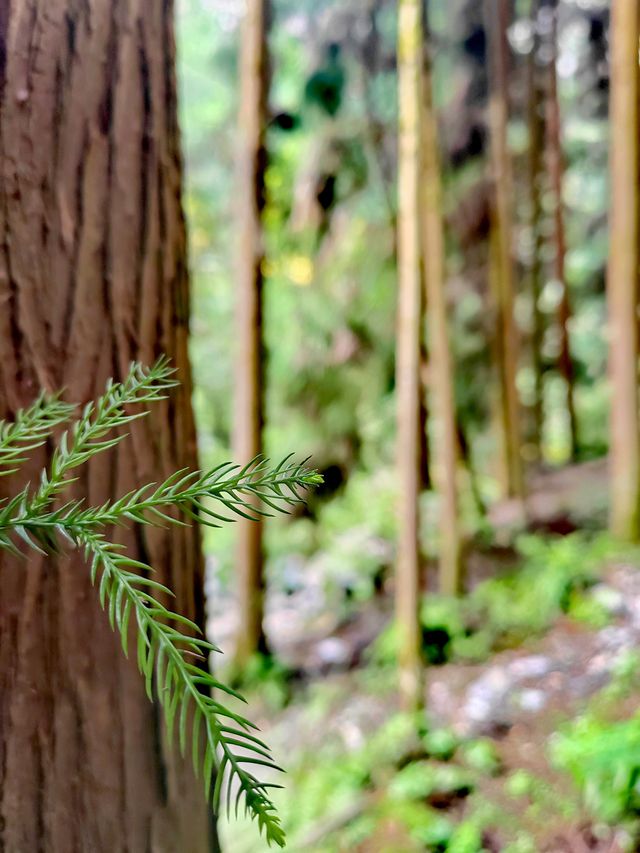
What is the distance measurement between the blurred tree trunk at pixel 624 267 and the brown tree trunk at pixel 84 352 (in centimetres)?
283

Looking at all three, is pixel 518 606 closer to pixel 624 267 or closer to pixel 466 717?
pixel 466 717

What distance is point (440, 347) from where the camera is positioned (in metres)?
4.07

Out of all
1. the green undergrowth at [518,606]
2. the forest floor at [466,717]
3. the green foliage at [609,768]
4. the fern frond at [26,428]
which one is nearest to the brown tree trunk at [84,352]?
the fern frond at [26,428]

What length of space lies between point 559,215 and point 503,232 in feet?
4.10

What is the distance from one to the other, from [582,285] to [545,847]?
676 centimetres

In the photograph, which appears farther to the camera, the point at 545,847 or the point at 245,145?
the point at 245,145

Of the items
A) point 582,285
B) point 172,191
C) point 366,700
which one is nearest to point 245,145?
point 172,191

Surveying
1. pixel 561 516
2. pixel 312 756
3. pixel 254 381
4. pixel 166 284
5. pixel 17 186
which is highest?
pixel 17 186

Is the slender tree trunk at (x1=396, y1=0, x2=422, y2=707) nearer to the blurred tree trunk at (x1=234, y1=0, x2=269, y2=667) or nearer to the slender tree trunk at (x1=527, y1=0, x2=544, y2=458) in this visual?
the blurred tree trunk at (x1=234, y1=0, x2=269, y2=667)

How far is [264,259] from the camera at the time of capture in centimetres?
400

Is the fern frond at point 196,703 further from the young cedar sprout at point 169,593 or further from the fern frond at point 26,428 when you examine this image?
the fern frond at point 26,428

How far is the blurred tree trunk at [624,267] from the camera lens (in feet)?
10.8

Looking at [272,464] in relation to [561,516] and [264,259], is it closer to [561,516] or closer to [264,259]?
[264,259]

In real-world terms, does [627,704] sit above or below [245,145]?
below
